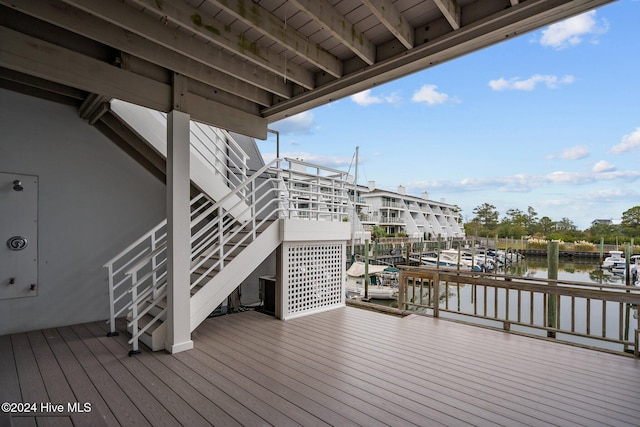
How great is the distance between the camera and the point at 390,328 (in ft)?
14.6

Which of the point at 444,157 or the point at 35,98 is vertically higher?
the point at 444,157

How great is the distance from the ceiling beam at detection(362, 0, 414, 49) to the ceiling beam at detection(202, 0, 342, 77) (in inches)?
29.7

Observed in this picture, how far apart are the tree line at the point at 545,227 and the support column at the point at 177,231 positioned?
22.9 metres

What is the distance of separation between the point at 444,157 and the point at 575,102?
68.1 feet

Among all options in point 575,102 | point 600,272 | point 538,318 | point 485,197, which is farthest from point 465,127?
point 538,318

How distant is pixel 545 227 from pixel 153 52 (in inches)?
1386

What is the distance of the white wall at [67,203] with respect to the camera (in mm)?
3988

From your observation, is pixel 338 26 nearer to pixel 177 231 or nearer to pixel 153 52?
pixel 153 52

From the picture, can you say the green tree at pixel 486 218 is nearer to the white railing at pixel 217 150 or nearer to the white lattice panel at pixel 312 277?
the white lattice panel at pixel 312 277

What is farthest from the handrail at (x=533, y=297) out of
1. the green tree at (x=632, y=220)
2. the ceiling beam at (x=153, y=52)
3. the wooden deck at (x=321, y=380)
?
the green tree at (x=632, y=220)

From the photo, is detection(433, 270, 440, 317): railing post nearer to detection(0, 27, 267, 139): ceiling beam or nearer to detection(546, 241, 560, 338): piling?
detection(546, 241, 560, 338): piling

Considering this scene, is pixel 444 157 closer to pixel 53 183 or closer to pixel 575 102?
pixel 575 102

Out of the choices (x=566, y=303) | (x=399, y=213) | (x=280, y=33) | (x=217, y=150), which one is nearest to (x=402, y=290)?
(x=217, y=150)

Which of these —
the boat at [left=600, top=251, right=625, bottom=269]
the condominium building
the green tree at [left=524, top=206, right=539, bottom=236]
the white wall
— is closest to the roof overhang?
the white wall
